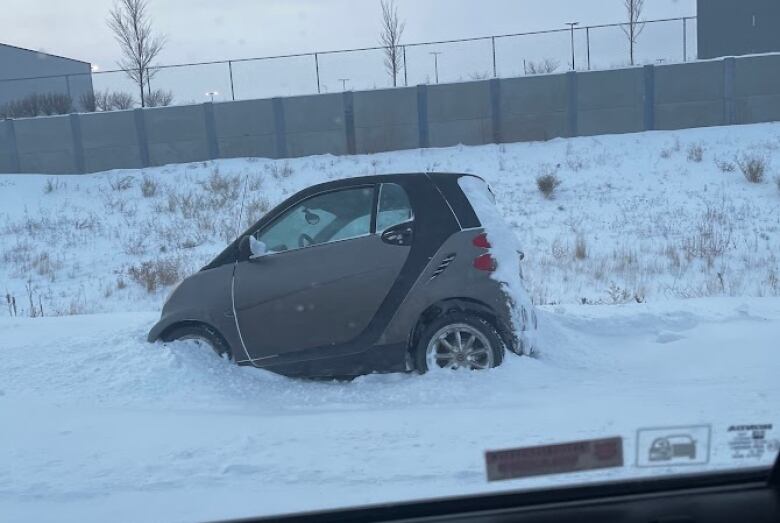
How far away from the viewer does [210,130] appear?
29.9 metres

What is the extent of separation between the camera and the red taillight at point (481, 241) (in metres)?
7.06

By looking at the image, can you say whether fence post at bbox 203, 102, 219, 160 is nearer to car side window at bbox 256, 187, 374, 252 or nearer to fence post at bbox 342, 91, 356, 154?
fence post at bbox 342, 91, 356, 154

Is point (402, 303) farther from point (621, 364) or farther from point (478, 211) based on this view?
point (621, 364)

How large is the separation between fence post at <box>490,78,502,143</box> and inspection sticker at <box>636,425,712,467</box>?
26014 millimetres

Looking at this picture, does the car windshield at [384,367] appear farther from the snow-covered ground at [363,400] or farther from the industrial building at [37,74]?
the industrial building at [37,74]

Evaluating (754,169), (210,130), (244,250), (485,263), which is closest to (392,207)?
(485,263)

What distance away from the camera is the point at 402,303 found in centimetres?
704

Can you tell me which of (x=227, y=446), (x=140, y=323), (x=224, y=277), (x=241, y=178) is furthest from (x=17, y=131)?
(x=227, y=446)

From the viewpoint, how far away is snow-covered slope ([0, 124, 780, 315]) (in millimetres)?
13391

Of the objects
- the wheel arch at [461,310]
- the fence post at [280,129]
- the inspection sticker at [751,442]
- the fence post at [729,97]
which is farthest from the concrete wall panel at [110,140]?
the inspection sticker at [751,442]

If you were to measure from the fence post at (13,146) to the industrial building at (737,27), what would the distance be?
3130 centimetres

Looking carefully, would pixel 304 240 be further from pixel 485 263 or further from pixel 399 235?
pixel 485 263

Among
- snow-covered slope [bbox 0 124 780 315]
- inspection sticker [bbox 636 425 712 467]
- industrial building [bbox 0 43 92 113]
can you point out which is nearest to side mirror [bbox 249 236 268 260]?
inspection sticker [bbox 636 425 712 467]

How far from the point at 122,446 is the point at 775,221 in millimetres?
14741
